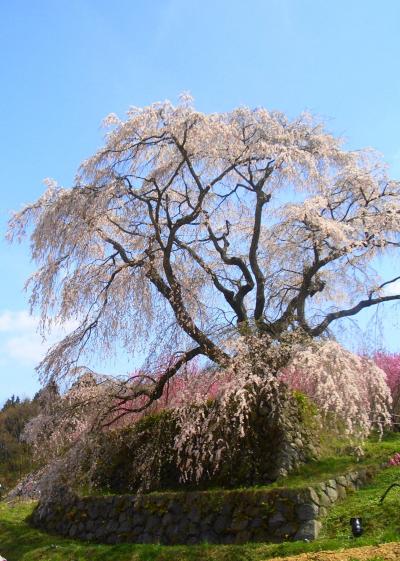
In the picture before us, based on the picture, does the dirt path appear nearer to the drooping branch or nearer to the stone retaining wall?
the stone retaining wall

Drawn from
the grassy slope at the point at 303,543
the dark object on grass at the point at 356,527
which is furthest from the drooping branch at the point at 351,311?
the dark object on grass at the point at 356,527

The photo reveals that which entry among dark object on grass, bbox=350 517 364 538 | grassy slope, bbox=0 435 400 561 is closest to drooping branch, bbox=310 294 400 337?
grassy slope, bbox=0 435 400 561

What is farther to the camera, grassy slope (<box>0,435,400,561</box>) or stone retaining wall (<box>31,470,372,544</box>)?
stone retaining wall (<box>31,470,372,544</box>)

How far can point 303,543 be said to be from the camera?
7859mm

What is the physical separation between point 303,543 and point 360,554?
1.49 m

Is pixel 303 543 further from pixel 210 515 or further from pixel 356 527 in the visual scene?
pixel 210 515

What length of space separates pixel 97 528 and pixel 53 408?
2.51m

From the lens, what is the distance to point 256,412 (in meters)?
10.8

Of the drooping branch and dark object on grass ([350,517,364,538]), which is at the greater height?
the drooping branch

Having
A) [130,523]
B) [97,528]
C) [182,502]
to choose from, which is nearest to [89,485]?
[97,528]

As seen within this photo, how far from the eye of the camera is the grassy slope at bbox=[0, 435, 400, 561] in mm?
7637

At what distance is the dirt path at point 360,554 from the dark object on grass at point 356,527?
0.69 m

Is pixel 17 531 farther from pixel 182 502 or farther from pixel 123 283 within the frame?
pixel 123 283

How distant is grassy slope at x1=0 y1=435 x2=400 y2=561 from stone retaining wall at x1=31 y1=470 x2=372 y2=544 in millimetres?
272
